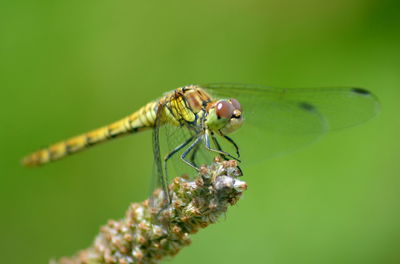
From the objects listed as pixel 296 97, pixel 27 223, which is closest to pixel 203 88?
pixel 296 97

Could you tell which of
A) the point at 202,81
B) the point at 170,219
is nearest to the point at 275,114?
the point at 202,81

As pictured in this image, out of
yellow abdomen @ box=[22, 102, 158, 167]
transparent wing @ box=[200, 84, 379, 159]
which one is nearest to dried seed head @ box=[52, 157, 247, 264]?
yellow abdomen @ box=[22, 102, 158, 167]

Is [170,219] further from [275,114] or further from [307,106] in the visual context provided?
[307,106]

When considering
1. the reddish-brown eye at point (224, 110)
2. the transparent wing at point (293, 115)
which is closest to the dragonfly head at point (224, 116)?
the reddish-brown eye at point (224, 110)

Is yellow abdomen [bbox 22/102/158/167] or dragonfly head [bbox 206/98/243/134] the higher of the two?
yellow abdomen [bbox 22/102/158/167]

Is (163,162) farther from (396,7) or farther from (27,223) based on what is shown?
(396,7)

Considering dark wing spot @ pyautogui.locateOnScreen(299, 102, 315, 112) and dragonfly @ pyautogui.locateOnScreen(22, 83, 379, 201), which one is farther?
dark wing spot @ pyautogui.locateOnScreen(299, 102, 315, 112)

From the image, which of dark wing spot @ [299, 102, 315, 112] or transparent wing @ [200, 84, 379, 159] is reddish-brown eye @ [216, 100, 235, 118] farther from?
dark wing spot @ [299, 102, 315, 112]
